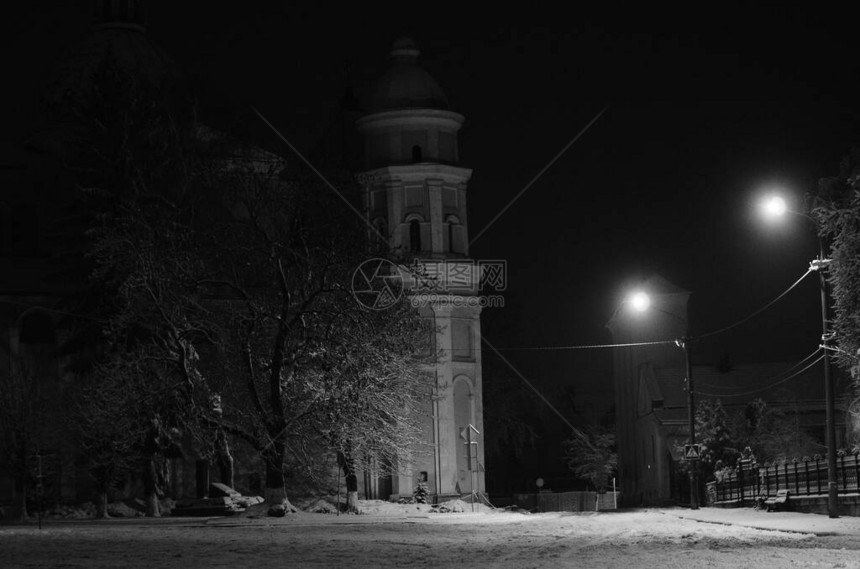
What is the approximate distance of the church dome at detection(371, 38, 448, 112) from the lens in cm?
7212

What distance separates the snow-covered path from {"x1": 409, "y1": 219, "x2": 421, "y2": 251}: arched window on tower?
4055 centimetres

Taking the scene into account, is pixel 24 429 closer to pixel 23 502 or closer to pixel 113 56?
pixel 23 502

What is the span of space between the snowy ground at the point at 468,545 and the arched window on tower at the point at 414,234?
39148 millimetres

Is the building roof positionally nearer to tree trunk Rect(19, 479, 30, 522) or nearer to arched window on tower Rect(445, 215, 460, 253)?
arched window on tower Rect(445, 215, 460, 253)

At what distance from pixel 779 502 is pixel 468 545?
46.1 feet

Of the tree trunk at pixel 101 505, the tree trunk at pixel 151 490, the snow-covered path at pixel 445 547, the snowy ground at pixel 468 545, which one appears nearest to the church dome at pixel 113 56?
the tree trunk at pixel 151 490

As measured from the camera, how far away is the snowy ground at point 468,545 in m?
19.6

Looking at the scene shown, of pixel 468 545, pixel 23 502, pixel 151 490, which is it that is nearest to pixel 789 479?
pixel 468 545

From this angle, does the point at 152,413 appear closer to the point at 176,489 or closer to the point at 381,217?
the point at 176,489

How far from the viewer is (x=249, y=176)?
43.6m

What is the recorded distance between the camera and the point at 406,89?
7212 cm

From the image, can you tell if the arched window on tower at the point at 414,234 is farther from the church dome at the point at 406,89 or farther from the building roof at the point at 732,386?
the building roof at the point at 732,386

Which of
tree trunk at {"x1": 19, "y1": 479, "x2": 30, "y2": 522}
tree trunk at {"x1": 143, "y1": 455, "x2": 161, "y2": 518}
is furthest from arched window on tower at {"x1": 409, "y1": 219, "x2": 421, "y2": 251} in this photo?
tree trunk at {"x1": 19, "y1": 479, "x2": 30, "y2": 522}

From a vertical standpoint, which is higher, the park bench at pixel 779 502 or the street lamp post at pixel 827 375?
the street lamp post at pixel 827 375
